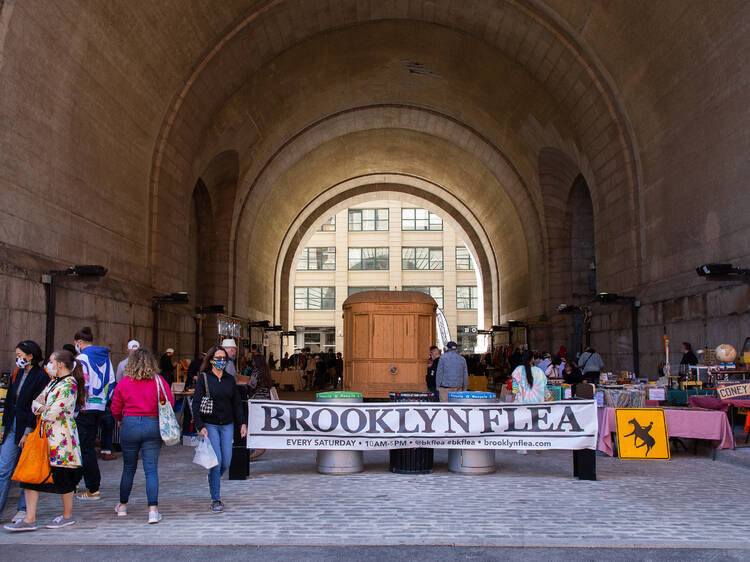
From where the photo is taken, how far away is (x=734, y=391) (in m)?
10.4

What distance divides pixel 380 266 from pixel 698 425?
4570 centimetres

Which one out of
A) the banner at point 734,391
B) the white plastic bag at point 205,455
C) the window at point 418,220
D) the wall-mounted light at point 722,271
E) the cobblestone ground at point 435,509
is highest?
the window at point 418,220

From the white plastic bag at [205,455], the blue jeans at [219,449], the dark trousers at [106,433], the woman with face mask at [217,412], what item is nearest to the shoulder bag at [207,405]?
the woman with face mask at [217,412]

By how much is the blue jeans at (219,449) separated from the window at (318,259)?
48692 millimetres

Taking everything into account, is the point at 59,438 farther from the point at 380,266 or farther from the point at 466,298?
the point at 466,298

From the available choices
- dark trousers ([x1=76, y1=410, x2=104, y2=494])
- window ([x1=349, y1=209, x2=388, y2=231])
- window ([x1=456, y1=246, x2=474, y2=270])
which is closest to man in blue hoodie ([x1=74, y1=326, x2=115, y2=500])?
dark trousers ([x1=76, y1=410, x2=104, y2=494])

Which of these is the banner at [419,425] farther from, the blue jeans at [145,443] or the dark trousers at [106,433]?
the dark trousers at [106,433]

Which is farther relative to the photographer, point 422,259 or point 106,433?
point 422,259

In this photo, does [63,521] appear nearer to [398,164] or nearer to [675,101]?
[675,101]

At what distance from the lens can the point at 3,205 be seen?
1069 centimetres

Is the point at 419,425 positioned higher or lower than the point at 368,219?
lower

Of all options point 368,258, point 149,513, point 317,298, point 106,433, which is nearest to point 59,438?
point 149,513

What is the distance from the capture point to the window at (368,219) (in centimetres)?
5575

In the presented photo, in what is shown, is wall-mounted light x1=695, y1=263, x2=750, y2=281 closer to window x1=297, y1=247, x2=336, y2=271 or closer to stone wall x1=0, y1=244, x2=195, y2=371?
stone wall x1=0, y1=244, x2=195, y2=371
